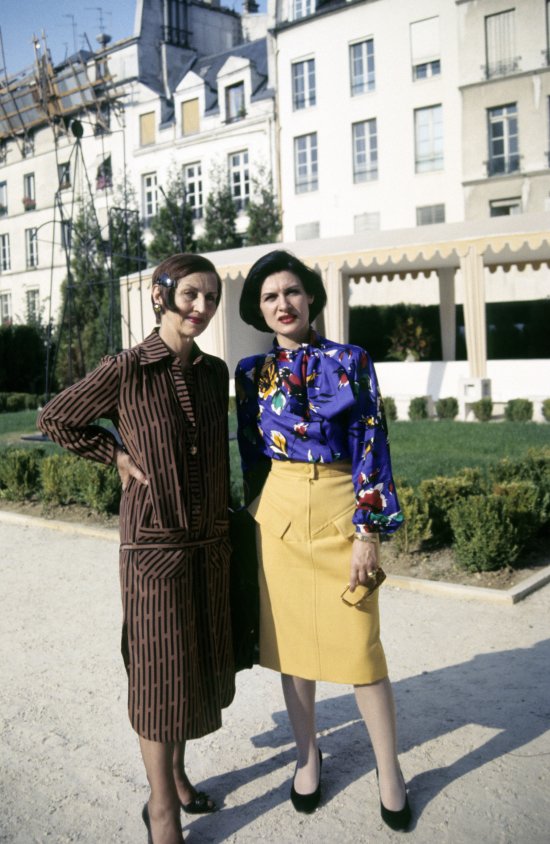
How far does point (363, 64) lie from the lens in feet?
88.0

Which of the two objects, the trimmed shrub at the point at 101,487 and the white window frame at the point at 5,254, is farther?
the white window frame at the point at 5,254

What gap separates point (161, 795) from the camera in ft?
8.11

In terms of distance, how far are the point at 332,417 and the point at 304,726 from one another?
1.01 m

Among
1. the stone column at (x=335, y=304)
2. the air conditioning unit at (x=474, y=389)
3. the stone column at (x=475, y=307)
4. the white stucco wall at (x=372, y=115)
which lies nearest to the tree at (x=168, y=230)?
the white stucco wall at (x=372, y=115)

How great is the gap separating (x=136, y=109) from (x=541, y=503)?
1204 inches

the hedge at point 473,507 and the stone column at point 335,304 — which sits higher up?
the stone column at point 335,304

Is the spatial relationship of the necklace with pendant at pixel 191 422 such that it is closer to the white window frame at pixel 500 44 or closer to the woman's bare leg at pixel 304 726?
the woman's bare leg at pixel 304 726

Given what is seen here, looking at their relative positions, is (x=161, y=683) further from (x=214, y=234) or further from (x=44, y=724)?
(x=214, y=234)

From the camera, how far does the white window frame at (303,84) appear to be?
27922 mm

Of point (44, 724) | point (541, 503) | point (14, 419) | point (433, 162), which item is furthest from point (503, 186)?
point (44, 724)

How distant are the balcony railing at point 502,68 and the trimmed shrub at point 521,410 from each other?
14139mm

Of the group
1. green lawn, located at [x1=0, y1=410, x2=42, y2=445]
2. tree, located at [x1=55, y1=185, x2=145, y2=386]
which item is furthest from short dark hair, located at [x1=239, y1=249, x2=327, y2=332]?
tree, located at [x1=55, y1=185, x2=145, y2=386]

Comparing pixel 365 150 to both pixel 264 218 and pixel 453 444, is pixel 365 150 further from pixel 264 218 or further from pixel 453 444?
pixel 453 444

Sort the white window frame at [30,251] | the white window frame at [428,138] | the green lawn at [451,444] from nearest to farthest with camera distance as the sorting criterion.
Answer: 1. the green lawn at [451,444]
2. the white window frame at [428,138]
3. the white window frame at [30,251]
